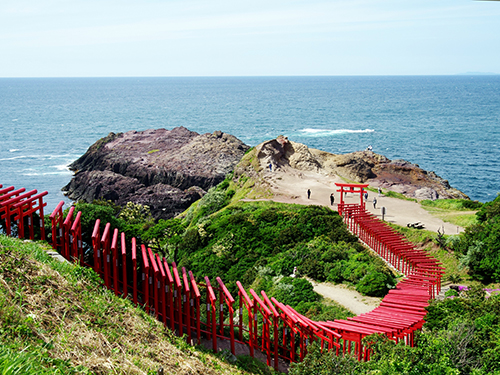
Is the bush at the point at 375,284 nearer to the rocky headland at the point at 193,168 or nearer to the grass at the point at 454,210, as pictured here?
the grass at the point at 454,210

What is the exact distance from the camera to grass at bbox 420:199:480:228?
115 ft

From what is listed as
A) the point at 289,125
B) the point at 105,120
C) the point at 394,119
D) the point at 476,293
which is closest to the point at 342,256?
the point at 476,293

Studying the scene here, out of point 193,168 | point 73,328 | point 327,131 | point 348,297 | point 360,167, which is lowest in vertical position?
point 193,168

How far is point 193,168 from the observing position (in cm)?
7050

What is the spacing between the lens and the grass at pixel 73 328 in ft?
30.0

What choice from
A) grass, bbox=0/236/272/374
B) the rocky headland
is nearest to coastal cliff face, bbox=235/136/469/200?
the rocky headland

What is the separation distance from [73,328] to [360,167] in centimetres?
5233

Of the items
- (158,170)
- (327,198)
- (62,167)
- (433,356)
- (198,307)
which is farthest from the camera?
(62,167)

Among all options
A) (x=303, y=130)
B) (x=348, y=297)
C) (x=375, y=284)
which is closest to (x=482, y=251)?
(x=375, y=284)

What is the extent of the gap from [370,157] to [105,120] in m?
113

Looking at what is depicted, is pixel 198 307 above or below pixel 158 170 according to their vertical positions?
above

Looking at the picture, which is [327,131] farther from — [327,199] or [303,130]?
[327,199]

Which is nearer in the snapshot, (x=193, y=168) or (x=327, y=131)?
(x=193, y=168)

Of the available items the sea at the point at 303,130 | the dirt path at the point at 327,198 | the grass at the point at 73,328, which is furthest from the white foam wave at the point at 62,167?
the grass at the point at 73,328
